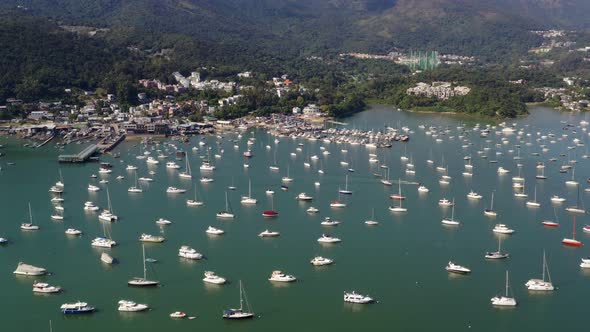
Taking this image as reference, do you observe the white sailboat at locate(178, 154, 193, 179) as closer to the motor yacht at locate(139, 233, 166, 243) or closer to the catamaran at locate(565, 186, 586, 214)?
the motor yacht at locate(139, 233, 166, 243)

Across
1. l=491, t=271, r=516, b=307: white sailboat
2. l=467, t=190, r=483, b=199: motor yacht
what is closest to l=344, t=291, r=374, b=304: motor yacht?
l=491, t=271, r=516, b=307: white sailboat

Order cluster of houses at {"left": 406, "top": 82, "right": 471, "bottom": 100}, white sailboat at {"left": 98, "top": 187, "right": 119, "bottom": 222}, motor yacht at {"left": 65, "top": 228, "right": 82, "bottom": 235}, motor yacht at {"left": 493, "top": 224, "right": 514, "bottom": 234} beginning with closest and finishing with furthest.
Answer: motor yacht at {"left": 65, "top": 228, "right": 82, "bottom": 235} < motor yacht at {"left": 493, "top": 224, "right": 514, "bottom": 234} < white sailboat at {"left": 98, "top": 187, "right": 119, "bottom": 222} < cluster of houses at {"left": 406, "top": 82, "right": 471, "bottom": 100}

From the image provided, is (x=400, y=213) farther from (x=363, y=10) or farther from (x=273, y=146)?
(x=363, y=10)

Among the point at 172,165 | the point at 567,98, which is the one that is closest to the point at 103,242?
the point at 172,165

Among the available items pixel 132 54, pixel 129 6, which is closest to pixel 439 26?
pixel 129 6

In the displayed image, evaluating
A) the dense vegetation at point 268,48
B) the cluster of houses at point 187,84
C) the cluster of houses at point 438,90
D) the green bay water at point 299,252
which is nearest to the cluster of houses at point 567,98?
the dense vegetation at point 268,48

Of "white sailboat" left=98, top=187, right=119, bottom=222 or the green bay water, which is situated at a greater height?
"white sailboat" left=98, top=187, right=119, bottom=222
